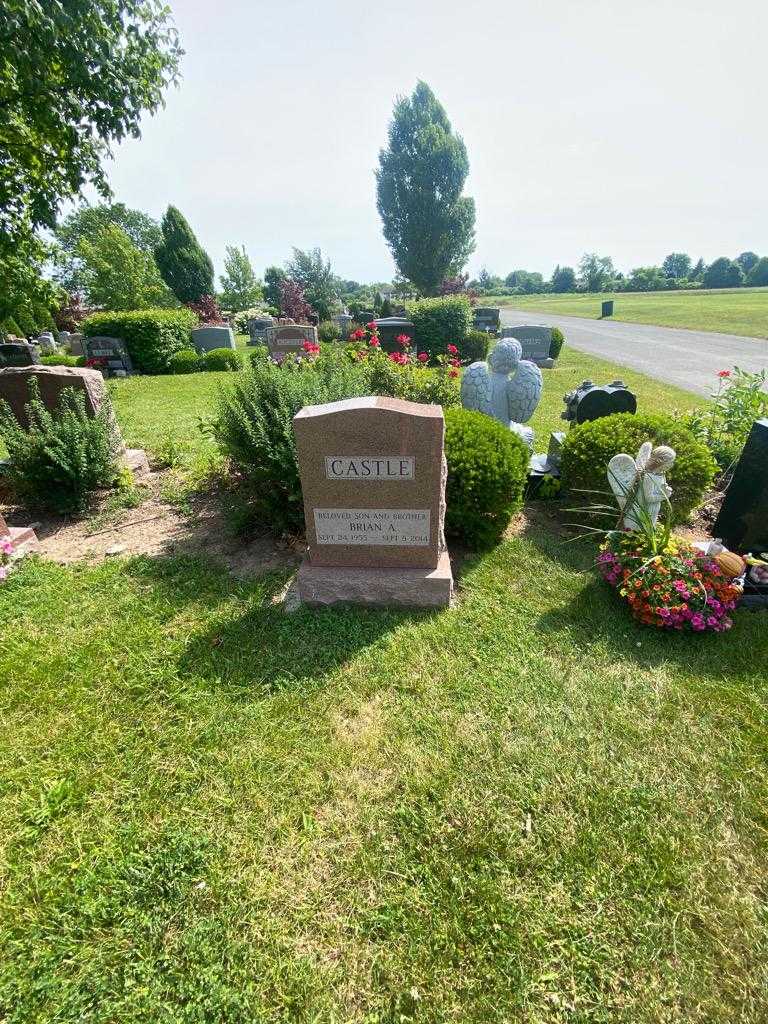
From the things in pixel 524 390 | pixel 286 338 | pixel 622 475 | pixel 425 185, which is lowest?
pixel 622 475

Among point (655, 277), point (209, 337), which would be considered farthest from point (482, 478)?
point (655, 277)

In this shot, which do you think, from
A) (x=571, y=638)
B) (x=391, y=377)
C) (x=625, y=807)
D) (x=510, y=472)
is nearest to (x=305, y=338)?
(x=391, y=377)

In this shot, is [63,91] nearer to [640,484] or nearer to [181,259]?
[640,484]

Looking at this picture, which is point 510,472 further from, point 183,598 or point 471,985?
point 471,985

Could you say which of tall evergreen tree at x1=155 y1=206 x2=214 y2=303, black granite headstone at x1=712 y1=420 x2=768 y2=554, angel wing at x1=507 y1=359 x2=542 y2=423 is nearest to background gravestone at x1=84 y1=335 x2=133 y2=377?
angel wing at x1=507 y1=359 x2=542 y2=423

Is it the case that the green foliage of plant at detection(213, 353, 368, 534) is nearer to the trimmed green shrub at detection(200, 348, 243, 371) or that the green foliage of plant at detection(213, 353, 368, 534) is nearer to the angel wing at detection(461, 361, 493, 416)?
the angel wing at detection(461, 361, 493, 416)

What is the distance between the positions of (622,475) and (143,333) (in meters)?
15.4

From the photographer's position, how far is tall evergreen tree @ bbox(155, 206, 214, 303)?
1209 inches

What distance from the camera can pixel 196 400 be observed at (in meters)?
9.85

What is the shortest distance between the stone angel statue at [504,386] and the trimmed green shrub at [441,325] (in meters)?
11.1

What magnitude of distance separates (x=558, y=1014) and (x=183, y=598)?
3.02m

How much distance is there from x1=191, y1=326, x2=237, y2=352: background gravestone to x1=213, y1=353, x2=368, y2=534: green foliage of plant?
13.7m

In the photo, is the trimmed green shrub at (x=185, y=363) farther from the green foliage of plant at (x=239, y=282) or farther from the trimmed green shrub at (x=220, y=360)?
the green foliage of plant at (x=239, y=282)

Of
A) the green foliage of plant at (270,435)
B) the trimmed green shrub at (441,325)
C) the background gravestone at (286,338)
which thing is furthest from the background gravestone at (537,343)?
the green foliage of plant at (270,435)
